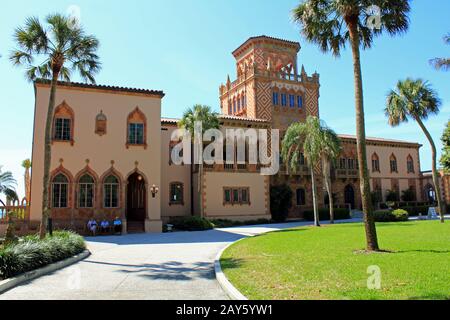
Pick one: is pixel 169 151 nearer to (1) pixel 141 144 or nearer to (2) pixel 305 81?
(1) pixel 141 144

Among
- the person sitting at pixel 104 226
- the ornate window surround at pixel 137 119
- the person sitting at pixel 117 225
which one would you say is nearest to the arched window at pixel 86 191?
the person sitting at pixel 104 226

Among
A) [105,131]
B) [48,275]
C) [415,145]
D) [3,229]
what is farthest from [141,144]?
[415,145]

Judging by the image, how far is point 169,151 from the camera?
33719mm

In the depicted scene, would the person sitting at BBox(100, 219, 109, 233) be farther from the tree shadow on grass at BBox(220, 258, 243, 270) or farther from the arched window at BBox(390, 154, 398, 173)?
the arched window at BBox(390, 154, 398, 173)

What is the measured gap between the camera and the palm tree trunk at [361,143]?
13.4 metres

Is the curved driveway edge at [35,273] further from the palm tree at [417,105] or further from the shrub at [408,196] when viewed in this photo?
the shrub at [408,196]

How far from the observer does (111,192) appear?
84.5 feet

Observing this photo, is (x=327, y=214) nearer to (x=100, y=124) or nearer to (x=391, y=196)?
(x=391, y=196)

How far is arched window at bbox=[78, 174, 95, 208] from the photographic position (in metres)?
25.0

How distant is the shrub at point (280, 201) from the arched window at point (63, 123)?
1994cm

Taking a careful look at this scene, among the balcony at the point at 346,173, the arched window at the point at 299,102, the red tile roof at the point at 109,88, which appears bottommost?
the balcony at the point at 346,173

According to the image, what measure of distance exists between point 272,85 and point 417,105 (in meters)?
17.0

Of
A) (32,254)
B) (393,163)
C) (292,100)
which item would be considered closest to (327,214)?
(292,100)

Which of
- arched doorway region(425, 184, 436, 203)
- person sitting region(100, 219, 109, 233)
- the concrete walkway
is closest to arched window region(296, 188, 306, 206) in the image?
arched doorway region(425, 184, 436, 203)
